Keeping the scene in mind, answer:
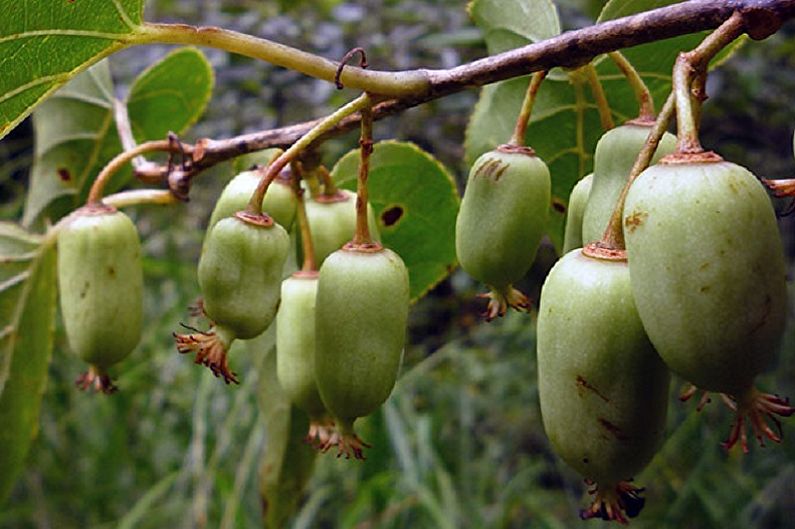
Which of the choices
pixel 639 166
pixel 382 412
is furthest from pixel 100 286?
pixel 382 412

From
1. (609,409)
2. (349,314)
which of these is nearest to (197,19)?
(349,314)

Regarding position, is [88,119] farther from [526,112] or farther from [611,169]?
[611,169]

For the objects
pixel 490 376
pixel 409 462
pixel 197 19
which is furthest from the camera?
pixel 490 376

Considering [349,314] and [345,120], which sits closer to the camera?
[349,314]

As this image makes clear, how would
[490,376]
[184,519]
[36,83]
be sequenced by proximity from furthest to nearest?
[490,376]
[184,519]
[36,83]

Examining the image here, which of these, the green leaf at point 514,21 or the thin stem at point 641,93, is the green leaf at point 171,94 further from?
the thin stem at point 641,93

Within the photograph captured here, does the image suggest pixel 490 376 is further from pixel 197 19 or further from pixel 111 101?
pixel 111 101

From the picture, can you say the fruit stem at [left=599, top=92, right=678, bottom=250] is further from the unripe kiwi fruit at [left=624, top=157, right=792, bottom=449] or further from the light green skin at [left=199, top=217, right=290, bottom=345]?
the light green skin at [left=199, top=217, right=290, bottom=345]
